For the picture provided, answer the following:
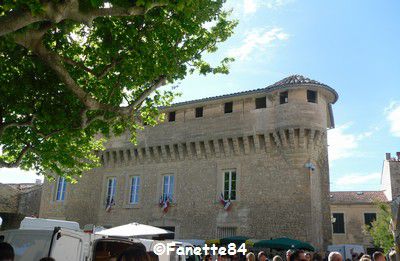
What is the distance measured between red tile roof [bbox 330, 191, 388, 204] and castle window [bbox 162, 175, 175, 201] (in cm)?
1817

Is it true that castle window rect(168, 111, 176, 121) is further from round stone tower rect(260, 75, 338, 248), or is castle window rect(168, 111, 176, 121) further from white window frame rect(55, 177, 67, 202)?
white window frame rect(55, 177, 67, 202)

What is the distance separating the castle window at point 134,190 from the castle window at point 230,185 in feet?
19.5

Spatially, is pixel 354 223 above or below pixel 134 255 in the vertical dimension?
above

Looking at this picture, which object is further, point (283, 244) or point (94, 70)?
point (283, 244)

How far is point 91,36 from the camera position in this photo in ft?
32.9

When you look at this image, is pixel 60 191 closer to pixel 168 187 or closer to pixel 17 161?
pixel 168 187

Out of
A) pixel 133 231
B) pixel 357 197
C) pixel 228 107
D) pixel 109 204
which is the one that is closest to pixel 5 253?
pixel 133 231

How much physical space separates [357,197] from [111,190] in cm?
2227

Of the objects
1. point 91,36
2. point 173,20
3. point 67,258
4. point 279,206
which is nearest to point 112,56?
point 91,36

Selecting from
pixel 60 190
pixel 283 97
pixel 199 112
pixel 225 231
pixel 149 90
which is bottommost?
pixel 225 231

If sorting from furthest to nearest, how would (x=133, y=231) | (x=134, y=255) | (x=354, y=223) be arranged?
(x=354, y=223) < (x=133, y=231) < (x=134, y=255)

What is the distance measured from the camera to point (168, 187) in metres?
23.1

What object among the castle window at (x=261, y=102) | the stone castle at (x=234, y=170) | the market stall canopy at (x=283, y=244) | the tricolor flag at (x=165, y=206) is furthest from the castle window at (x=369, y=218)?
the market stall canopy at (x=283, y=244)

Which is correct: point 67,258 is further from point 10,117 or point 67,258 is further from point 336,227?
point 336,227
